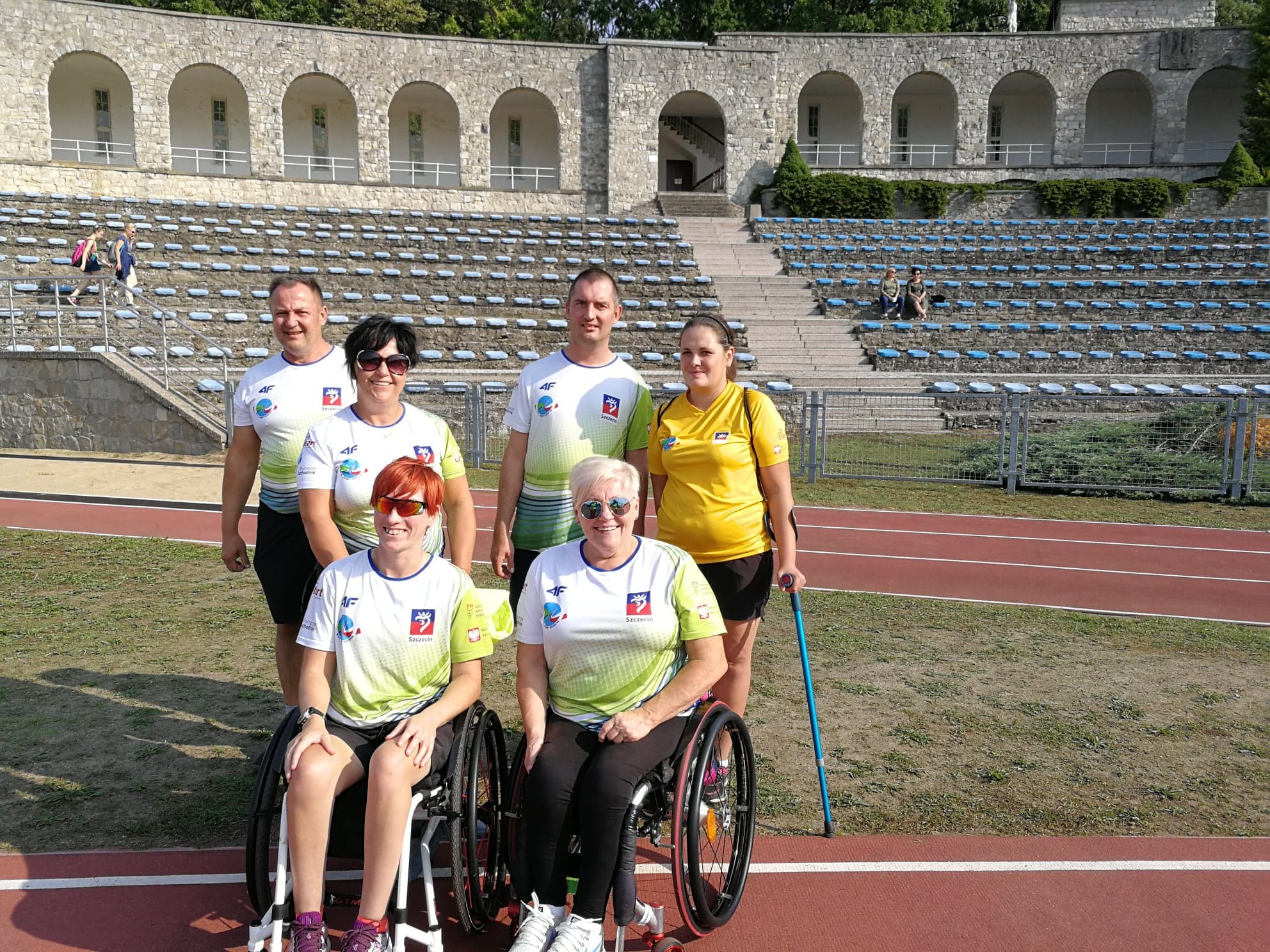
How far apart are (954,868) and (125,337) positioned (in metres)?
15.3

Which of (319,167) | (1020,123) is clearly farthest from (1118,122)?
(319,167)

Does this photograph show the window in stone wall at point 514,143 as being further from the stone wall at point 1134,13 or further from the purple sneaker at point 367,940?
the purple sneaker at point 367,940

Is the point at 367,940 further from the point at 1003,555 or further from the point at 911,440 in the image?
the point at 911,440

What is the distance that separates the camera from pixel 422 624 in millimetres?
3191

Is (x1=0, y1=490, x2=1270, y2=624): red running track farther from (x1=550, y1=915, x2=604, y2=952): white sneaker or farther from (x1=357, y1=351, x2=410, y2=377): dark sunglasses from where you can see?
(x1=550, y1=915, x2=604, y2=952): white sneaker

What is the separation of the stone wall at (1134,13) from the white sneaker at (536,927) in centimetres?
4259

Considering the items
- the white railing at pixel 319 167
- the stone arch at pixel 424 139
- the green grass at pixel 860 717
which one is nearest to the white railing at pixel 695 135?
the stone arch at pixel 424 139

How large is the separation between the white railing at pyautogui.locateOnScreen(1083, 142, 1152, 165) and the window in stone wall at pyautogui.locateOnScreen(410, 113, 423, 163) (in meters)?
23.4

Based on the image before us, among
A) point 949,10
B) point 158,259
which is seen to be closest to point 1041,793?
point 158,259

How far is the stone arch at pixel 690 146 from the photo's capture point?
35.3 m

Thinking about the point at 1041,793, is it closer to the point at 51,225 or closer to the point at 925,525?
the point at 925,525

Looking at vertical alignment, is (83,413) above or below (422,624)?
above

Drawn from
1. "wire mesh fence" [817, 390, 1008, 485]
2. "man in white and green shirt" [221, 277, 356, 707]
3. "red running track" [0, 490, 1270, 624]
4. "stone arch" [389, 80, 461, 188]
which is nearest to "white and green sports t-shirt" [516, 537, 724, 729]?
"man in white and green shirt" [221, 277, 356, 707]

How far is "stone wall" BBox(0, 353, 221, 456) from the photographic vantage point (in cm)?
1371
